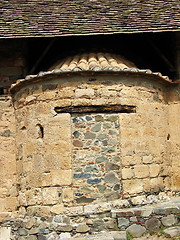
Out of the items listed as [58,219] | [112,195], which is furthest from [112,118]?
[58,219]

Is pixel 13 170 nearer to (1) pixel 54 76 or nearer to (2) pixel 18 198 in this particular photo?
(2) pixel 18 198

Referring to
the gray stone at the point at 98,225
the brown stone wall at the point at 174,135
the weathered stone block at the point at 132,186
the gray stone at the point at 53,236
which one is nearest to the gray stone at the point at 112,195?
the weathered stone block at the point at 132,186

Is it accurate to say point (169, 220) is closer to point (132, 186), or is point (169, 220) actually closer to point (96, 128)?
point (132, 186)

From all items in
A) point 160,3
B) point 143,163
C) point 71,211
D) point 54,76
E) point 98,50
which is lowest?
point 71,211

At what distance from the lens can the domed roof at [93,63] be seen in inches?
277

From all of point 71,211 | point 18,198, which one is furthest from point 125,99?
point 18,198

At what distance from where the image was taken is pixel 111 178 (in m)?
6.85

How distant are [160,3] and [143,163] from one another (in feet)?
11.8

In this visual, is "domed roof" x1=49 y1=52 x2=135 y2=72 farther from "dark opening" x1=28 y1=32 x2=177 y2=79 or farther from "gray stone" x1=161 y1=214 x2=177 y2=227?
"gray stone" x1=161 y1=214 x2=177 y2=227

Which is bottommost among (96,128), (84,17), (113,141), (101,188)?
(101,188)

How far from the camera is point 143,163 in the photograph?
7.11 meters

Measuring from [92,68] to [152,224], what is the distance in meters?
2.69

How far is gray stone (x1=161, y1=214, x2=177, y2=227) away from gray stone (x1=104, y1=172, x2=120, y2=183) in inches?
37.6

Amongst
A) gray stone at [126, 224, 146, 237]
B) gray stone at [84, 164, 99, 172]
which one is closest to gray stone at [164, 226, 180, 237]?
gray stone at [126, 224, 146, 237]
